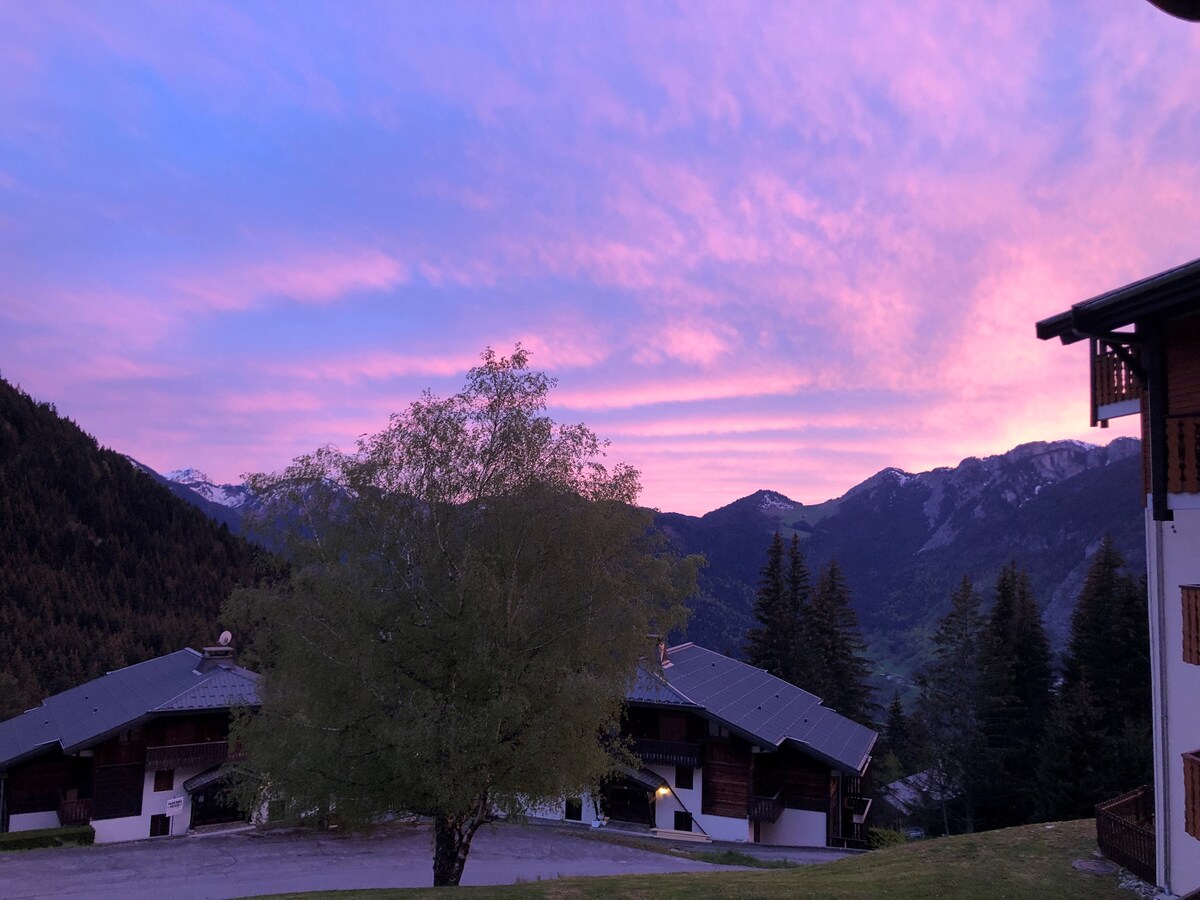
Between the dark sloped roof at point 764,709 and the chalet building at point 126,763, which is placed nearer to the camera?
the chalet building at point 126,763

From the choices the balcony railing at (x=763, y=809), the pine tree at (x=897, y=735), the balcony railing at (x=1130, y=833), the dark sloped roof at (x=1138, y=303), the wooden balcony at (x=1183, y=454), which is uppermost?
the dark sloped roof at (x=1138, y=303)

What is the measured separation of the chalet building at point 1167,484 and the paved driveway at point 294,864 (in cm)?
1597

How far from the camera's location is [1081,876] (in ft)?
49.0

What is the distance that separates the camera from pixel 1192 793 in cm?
1114

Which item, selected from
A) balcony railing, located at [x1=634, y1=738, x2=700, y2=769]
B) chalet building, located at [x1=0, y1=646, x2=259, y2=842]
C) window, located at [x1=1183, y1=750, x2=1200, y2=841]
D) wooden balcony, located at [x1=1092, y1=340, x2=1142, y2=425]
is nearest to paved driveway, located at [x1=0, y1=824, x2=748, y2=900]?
chalet building, located at [x1=0, y1=646, x2=259, y2=842]

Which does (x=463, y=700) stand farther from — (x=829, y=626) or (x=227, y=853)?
(x=829, y=626)

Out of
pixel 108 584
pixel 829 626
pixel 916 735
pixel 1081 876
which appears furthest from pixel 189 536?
pixel 1081 876

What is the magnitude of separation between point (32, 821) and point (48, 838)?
457cm

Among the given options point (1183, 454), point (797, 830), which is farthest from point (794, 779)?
point (1183, 454)

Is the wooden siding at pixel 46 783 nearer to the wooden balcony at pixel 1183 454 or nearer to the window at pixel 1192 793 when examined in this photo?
the window at pixel 1192 793

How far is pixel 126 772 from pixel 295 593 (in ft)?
88.3

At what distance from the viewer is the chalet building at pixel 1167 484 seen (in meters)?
12.4

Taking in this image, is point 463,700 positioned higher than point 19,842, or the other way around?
point 463,700

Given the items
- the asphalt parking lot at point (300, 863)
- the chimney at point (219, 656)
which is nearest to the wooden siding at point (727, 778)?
the asphalt parking lot at point (300, 863)
